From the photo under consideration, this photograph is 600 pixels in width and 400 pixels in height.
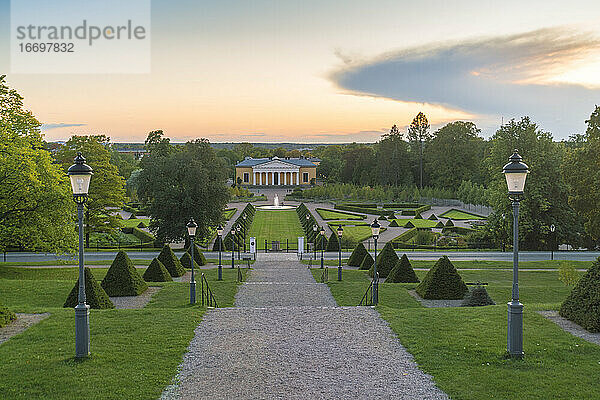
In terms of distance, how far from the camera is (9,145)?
24.6m

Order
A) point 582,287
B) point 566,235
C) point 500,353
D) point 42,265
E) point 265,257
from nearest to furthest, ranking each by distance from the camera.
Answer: point 500,353 → point 582,287 → point 42,265 → point 265,257 → point 566,235

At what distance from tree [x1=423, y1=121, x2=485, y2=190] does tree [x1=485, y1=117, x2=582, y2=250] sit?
4667cm

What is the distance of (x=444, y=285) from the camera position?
1941cm

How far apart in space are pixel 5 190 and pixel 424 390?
70.7 feet

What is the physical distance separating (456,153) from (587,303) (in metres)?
80.6

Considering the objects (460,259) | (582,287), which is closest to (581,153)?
(460,259)

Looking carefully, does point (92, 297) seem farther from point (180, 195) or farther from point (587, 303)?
point (180, 195)

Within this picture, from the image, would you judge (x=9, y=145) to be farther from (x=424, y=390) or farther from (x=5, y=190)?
(x=424, y=390)

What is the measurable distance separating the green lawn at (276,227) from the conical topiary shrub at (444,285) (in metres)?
24.9

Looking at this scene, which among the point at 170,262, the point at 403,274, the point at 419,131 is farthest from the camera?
the point at 419,131

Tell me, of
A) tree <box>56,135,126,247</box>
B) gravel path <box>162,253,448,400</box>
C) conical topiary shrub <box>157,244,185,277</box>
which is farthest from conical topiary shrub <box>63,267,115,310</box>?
tree <box>56,135,126,247</box>

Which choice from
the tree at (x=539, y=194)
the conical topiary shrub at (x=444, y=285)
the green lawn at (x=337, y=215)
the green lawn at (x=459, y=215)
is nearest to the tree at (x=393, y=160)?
the green lawn at (x=459, y=215)

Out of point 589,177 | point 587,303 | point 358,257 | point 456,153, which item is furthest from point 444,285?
point 456,153

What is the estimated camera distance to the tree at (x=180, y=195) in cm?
3766
